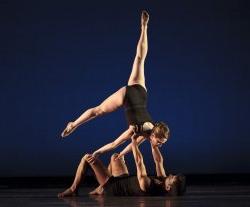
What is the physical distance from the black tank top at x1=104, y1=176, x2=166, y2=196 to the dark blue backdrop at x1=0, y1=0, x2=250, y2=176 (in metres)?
2.14

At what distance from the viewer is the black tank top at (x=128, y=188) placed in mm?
5129

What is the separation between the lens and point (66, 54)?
741 centimetres

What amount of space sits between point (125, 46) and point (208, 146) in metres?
1.54

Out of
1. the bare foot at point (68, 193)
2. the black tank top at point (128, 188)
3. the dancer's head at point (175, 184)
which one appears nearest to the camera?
the dancer's head at point (175, 184)

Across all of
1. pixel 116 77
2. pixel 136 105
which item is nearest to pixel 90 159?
pixel 136 105

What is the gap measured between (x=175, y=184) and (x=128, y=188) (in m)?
0.45

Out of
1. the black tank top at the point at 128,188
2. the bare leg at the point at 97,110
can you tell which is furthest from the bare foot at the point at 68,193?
the bare leg at the point at 97,110

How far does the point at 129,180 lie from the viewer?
517 centimetres

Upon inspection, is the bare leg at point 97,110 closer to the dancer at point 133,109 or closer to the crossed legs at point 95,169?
the dancer at point 133,109

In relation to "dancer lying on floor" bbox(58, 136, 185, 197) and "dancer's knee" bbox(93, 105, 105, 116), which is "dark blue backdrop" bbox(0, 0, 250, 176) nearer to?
"dancer's knee" bbox(93, 105, 105, 116)

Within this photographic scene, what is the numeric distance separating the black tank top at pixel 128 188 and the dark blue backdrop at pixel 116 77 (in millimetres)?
2142

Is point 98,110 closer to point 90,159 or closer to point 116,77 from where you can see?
point 90,159

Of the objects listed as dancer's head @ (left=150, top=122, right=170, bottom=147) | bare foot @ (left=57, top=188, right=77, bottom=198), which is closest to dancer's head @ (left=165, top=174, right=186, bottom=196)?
dancer's head @ (left=150, top=122, right=170, bottom=147)

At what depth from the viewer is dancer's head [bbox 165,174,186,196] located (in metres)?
4.91
